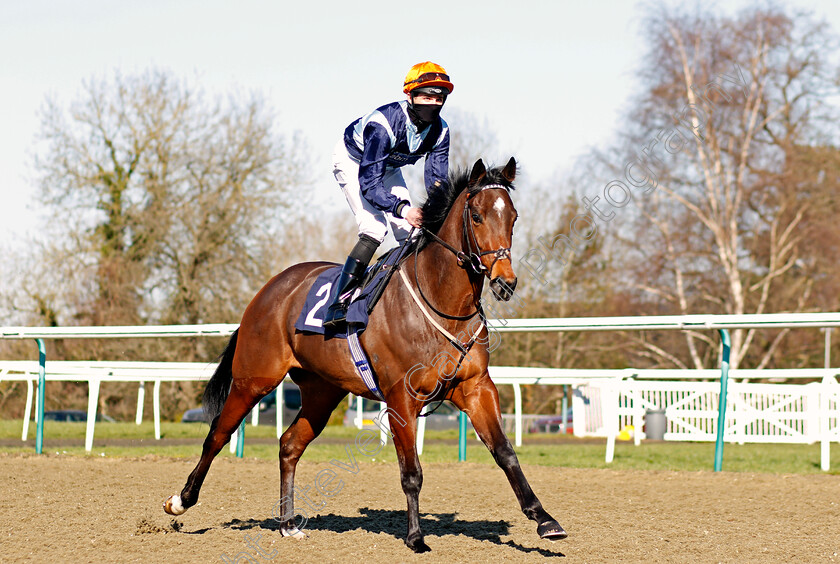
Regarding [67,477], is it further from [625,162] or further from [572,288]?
[572,288]

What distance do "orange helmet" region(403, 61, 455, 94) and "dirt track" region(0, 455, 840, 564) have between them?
94.8 inches

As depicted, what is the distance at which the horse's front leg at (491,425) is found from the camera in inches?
174

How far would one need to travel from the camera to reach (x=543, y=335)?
26562mm

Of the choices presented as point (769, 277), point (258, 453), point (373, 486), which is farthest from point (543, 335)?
point (373, 486)

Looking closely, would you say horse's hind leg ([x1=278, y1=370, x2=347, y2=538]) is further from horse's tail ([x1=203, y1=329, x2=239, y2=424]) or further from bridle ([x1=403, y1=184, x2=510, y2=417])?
bridle ([x1=403, y1=184, x2=510, y2=417])

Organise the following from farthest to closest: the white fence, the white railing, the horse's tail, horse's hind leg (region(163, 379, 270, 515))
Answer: the white fence, the white railing, the horse's tail, horse's hind leg (region(163, 379, 270, 515))

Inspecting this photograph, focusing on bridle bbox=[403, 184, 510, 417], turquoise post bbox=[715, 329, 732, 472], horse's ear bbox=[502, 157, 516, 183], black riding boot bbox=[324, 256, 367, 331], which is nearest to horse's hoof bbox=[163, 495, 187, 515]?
black riding boot bbox=[324, 256, 367, 331]

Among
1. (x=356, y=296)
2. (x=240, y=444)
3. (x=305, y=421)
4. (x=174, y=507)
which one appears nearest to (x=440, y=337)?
(x=356, y=296)

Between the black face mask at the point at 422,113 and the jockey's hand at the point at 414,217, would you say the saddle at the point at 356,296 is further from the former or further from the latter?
the black face mask at the point at 422,113

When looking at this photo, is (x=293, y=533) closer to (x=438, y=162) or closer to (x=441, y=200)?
(x=441, y=200)

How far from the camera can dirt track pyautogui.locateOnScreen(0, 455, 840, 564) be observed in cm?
429

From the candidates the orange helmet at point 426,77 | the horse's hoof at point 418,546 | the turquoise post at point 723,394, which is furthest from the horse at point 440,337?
the turquoise post at point 723,394

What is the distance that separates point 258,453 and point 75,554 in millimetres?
5614

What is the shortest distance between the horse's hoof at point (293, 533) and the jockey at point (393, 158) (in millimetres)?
1141
